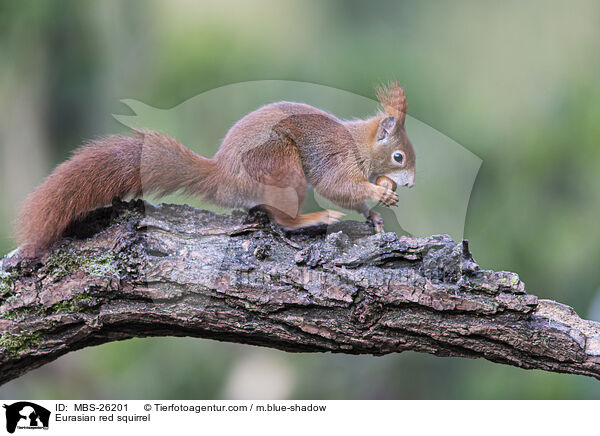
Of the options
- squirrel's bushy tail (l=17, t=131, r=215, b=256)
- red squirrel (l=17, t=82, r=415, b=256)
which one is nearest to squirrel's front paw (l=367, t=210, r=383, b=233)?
red squirrel (l=17, t=82, r=415, b=256)

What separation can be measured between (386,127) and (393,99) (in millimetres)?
92

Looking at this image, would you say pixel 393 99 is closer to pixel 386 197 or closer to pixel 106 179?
pixel 386 197

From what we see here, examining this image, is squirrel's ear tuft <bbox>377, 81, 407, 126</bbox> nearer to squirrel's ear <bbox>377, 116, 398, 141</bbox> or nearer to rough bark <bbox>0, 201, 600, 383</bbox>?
squirrel's ear <bbox>377, 116, 398, 141</bbox>

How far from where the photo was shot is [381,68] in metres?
1.92

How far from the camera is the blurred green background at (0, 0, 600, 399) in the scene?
200 cm

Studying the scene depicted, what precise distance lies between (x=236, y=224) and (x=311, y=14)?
3.63 ft

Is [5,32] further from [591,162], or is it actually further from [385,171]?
[591,162]

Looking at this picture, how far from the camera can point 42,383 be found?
2.17 m

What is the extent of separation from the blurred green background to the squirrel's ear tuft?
0.40 m
